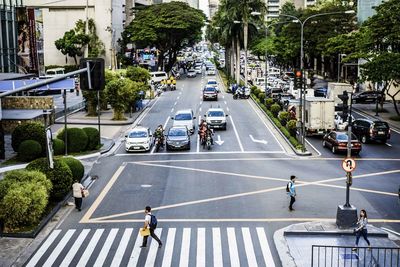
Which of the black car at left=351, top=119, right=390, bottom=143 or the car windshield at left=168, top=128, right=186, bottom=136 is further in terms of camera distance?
the black car at left=351, top=119, right=390, bottom=143

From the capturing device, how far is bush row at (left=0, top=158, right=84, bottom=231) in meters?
21.6

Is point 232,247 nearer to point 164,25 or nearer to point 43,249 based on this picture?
point 43,249

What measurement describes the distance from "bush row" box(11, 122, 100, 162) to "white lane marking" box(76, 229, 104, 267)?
14631 millimetres

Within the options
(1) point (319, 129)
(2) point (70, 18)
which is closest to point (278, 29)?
(2) point (70, 18)

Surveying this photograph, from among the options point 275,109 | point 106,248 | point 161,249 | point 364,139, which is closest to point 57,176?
point 106,248

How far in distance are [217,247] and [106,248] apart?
3832 millimetres

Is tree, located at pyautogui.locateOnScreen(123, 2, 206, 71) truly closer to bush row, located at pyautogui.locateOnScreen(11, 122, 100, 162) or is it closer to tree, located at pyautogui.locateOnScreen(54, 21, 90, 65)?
tree, located at pyautogui.locateOnScreen(54, 21, 90, 65)

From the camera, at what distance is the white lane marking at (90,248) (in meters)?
18.9

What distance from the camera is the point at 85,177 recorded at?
31234 millimetres

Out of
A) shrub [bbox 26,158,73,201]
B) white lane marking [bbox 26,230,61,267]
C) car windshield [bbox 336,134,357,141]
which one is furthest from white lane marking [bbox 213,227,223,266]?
car windshield [bbox 336,134,357,141]

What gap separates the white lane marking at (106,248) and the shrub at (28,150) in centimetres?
1464

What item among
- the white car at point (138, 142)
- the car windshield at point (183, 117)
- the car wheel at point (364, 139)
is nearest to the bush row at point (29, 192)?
the white car at point (138, 142)

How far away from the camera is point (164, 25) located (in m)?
98.2

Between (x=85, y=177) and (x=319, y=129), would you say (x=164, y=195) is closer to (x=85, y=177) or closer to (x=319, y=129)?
(x=85, y=177)
